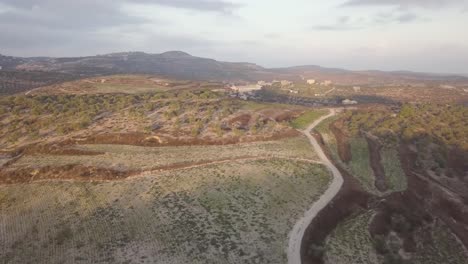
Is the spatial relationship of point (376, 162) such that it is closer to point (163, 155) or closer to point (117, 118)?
point (163, 155)

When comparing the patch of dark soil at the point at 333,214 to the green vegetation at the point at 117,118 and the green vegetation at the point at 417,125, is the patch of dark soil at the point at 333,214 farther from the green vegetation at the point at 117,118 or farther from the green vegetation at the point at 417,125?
the green vegetation at the point at 417,125

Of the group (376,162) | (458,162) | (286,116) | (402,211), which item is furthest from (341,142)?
(402,211)

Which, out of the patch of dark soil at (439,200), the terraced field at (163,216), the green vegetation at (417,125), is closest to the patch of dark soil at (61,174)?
the terraced field at (163,216)

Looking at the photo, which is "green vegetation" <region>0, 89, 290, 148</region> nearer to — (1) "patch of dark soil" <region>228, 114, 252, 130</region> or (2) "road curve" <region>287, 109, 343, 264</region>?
(1) "patch of dark soil" <region>228, 114, 252, 130</region>

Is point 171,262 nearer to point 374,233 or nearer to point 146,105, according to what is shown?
point 374,233

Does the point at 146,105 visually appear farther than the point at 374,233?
Yes

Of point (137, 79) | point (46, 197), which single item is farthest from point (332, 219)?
point (137, 79)
